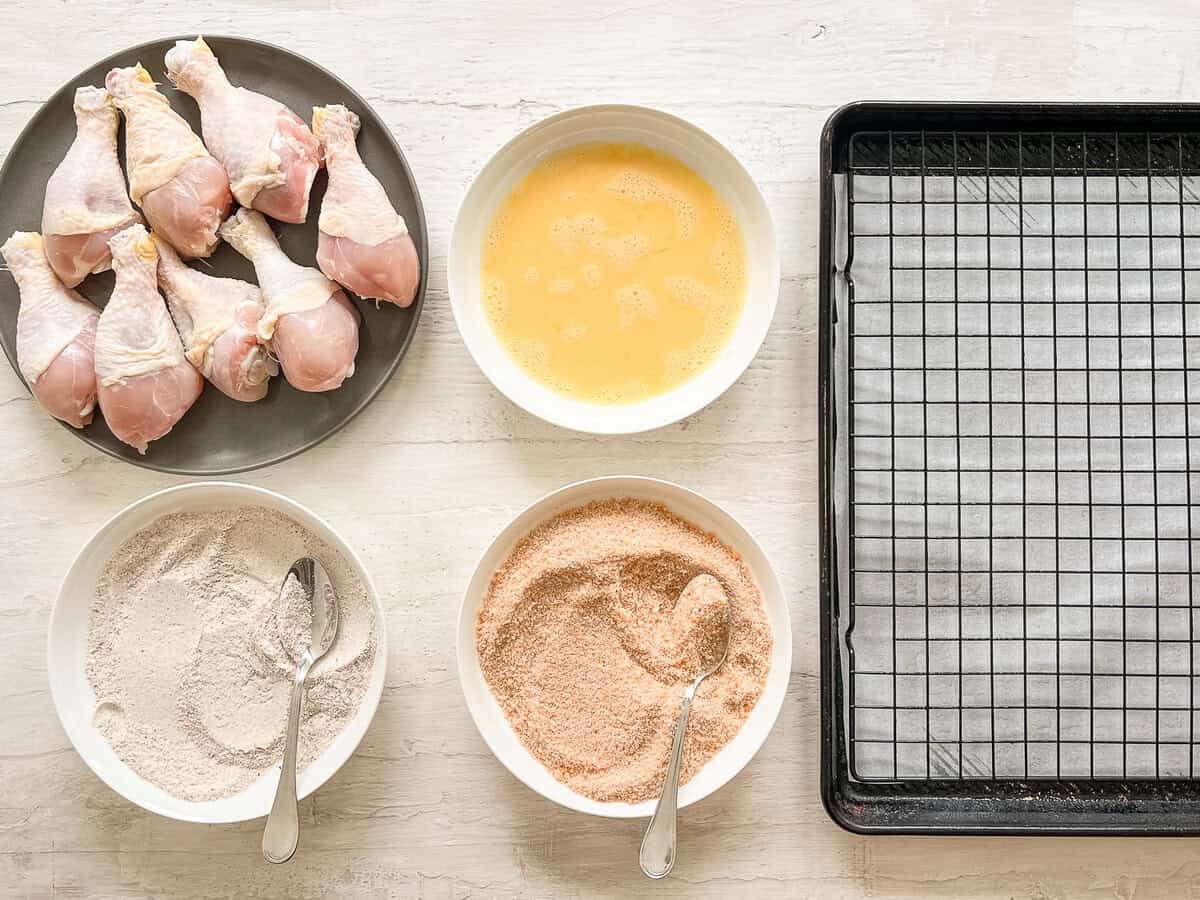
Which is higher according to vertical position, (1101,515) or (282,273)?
(282,273)

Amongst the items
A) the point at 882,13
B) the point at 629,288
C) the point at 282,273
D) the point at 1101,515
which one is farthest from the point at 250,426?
the point at 1101,515

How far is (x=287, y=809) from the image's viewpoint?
1.08 metres

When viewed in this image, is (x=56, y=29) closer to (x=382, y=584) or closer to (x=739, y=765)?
(x=382, y=584)

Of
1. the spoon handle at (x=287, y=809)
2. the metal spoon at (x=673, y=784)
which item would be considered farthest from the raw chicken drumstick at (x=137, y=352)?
the metal spoon at (x=673, y=784)

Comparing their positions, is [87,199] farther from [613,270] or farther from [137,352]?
[613,270]

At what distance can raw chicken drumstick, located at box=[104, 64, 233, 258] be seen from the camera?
1111mm

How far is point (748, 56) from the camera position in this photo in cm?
120

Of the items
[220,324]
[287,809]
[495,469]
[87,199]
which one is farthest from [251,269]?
[287,809]

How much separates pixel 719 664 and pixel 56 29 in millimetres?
1170

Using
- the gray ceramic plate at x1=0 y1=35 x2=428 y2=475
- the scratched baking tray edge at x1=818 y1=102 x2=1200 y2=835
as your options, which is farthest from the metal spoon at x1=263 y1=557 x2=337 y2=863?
the scratched baking tray edge at x1=818 y1=102 x2=1200 y2=835

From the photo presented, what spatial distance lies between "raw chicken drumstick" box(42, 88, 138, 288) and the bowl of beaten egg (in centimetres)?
44

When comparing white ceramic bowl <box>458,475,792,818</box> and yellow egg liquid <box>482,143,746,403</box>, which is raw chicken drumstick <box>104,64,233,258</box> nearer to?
yellow egg liquid <box>482,143,746,403</box>

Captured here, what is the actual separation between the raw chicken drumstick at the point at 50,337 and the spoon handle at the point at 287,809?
0.45m

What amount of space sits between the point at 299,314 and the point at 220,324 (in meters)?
0.10
